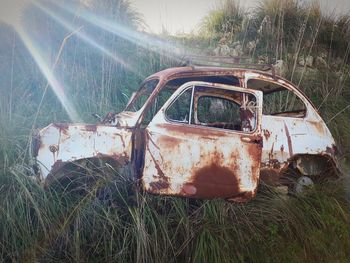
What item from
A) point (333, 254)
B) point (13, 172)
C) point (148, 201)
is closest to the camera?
point (13, 172)

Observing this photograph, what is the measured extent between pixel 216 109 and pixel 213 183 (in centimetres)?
259

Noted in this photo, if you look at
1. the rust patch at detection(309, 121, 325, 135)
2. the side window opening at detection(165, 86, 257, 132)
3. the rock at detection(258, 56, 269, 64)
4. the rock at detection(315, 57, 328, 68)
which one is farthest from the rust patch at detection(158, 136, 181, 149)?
the rock at detection(315, 57, 328, 68)

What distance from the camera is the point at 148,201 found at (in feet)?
12.4

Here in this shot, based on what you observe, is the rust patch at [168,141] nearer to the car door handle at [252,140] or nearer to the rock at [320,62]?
the car door handle at [252,140]

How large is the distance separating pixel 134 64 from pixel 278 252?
4662mm

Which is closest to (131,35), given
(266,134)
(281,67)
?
(281,67)

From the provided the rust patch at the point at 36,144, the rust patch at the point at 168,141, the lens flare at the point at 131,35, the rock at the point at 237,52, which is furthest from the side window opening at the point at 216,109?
the rock at the point at 237,52

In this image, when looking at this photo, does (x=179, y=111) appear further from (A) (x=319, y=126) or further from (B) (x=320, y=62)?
(B) (x=320, y=62)

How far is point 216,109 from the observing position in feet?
21.1

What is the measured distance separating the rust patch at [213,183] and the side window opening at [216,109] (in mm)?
584

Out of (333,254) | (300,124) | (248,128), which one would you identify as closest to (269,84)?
(300,124)

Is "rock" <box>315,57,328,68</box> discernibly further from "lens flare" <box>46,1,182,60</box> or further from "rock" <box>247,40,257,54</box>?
"lens flare" <box>46,1,182,60</box>

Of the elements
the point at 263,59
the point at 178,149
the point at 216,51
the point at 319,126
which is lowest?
the point at 178,149

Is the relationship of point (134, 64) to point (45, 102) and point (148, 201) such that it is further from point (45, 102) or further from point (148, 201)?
point (148, 201)
